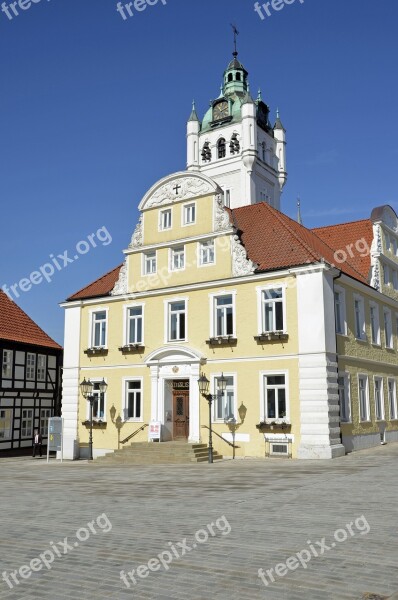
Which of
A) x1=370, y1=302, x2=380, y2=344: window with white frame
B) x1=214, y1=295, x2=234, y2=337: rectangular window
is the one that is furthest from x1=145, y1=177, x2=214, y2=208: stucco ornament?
x1=370, y1=302, x2=380, y2=344: window with white frame

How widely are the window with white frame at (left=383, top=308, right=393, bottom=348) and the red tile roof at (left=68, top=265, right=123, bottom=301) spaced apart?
14479 mm

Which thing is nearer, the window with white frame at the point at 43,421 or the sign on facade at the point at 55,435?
the sign on facade at the point at 55,435

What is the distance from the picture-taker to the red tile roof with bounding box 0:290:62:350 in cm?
3659

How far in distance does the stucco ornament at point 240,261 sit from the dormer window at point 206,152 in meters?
41.5

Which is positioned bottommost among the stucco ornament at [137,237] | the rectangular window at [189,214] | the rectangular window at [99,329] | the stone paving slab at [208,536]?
the stone paving slab at [208,536]

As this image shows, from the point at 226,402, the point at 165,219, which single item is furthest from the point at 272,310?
the point at 165,219

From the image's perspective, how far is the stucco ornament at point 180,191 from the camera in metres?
28.1

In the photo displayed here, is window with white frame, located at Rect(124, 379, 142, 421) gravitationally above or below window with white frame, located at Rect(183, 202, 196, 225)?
below

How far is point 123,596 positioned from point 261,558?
2.17m

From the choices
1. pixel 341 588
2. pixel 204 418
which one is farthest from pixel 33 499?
pixel 204 418

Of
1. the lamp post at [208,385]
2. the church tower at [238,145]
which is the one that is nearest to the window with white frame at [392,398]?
the lamp post at [208,385]

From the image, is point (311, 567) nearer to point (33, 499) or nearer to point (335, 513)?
point (335, 513)

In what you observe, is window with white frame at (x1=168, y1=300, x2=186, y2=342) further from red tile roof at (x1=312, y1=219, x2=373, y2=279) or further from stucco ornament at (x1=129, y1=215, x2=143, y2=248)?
red tile roof at (x1=312, y1=219, x2=373, y2=279)

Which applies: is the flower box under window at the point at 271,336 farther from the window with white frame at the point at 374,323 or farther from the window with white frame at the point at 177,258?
the window with white frame at the point at 374,323
